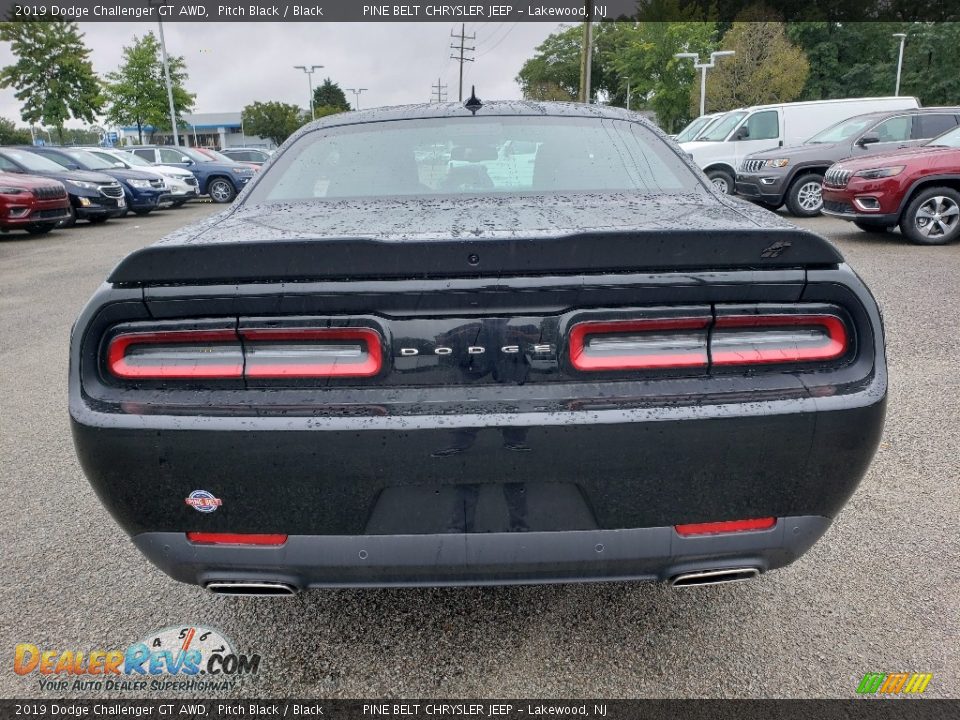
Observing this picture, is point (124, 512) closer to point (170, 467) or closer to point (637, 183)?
point (170, 467)

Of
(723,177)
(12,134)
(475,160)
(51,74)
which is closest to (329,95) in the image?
(12,134)

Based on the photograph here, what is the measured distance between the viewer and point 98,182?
14.3 metres

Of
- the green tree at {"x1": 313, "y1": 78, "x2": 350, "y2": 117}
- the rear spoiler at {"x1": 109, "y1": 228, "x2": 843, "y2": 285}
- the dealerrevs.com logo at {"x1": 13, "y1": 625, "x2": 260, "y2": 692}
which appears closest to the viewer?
the rear spoiler at {"x1": 109, "y1": 228, "x2": 843, "y2": 285}

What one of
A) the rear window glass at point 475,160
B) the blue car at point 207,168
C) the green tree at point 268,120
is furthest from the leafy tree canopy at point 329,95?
the rear window glass at point 475,160

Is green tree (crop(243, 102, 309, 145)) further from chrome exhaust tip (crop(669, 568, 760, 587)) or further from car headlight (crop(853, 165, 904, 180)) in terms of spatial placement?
chrome exhaust tip (crop(669, 568, 760, 587))

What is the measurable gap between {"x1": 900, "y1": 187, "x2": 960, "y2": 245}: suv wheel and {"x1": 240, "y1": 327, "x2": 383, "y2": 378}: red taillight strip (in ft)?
30.9

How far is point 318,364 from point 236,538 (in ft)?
1.61

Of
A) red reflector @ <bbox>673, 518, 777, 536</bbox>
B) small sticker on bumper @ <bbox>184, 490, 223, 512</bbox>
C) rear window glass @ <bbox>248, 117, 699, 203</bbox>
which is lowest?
red reflector @ <bbox>673, 518, 777, 536</bbox>

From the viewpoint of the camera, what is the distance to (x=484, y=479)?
1610 millimetres

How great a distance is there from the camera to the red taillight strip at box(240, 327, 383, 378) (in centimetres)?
162

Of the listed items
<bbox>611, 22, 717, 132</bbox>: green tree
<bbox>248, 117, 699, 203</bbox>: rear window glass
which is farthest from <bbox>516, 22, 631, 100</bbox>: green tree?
<bbox>248, 117, 699, 203</bbox>: rear window glass

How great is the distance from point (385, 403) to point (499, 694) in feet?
3.10

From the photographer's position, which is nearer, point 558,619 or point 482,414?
point 482,414

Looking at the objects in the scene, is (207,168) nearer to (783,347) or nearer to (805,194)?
(805,194)
